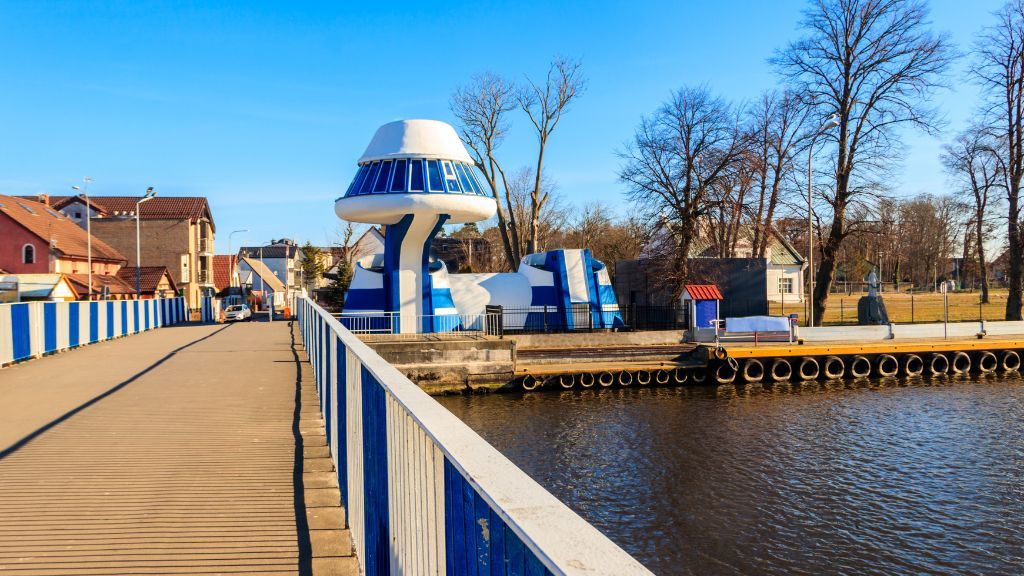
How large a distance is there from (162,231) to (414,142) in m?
41.7

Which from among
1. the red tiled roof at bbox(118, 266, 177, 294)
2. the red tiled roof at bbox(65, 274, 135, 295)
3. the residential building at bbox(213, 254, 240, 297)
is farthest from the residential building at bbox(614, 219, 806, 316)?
the residential building at bbox(213, 254, 240, 297)

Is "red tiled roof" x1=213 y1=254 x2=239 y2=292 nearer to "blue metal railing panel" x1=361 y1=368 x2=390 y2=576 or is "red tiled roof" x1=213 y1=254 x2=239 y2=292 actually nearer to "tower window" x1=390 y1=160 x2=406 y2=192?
"tower window" x1=390 y1=160 x2=406 y2=192

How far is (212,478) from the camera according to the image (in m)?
7.02

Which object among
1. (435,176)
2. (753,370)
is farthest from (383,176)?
(753,370)

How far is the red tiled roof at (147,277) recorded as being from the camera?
5638 centimetres

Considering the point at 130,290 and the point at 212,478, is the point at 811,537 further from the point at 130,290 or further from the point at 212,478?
Result: the point at 130,290

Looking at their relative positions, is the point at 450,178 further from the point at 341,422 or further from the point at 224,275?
the point at 224,275

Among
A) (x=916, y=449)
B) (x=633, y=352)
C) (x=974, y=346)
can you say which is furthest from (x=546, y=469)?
(x=974, y=346)

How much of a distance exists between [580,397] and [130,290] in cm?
4032

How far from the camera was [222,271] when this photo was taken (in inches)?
3238

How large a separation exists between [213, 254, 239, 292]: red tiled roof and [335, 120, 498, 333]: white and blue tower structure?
51.9m

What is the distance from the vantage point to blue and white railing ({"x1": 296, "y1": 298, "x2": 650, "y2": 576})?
5.28 feet

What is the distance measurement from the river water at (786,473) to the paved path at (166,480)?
6206 mm

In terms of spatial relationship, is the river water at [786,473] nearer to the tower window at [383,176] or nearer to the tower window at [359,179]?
the tower window at [383,176]
